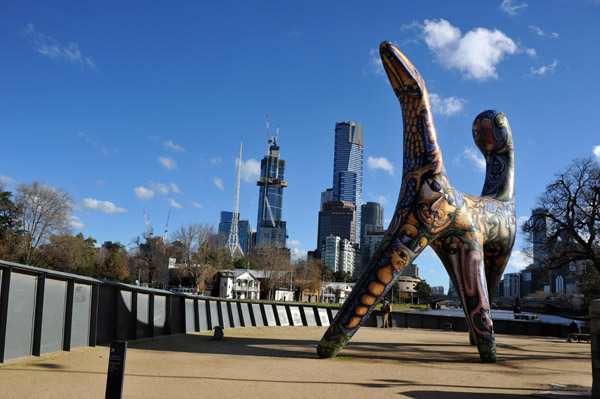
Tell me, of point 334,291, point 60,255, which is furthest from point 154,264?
point 334,291

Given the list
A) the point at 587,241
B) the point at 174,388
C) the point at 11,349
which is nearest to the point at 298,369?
the point at 174,388

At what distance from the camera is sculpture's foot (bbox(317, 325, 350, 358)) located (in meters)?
14.2

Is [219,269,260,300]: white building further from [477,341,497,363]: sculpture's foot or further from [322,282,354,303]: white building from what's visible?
[477,341,497,363]: sculpture's foot

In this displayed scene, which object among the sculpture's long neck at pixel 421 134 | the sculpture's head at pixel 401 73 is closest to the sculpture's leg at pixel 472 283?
the sculpture's long neck at pixel 421 134

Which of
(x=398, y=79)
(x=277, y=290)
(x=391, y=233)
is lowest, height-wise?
(x=277, y=290)

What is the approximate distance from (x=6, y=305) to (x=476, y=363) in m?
13.2

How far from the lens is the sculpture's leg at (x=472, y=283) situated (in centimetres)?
1498

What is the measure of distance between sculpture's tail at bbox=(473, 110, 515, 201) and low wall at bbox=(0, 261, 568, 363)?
45.0 feet

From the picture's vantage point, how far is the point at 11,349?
11414mm

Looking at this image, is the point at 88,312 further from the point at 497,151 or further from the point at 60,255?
the point at 60,255

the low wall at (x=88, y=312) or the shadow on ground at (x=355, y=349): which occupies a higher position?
the low wall at (x=88, y=312)

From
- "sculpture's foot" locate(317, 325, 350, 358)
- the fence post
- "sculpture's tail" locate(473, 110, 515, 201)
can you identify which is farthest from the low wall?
"sculpture's tail" locate(473, 110, 515, 201)

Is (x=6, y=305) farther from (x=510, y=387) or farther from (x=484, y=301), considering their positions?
(x=484, y=301)

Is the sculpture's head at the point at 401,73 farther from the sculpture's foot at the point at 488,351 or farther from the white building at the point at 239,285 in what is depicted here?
the white building at the point at 239,285
